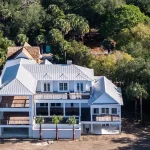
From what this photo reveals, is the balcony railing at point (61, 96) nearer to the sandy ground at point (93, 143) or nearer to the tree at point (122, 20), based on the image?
the sandy ground at point (93, 143)

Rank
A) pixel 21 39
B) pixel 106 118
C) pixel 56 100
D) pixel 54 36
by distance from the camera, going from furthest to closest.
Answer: pixel 21 39, pixel 54 36, pixel 56 100, pixel 106 118

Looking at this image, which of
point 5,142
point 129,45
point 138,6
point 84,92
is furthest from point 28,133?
point 138,6

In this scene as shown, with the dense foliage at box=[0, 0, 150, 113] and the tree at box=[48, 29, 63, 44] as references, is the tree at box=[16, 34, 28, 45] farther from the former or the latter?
the tree at box=[48, 29, 63, 44]

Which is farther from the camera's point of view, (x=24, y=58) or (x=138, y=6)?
(x=138, y=6)

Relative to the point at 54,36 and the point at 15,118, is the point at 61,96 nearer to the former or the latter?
the point at 15,118

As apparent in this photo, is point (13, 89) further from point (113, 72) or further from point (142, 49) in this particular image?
point (142, 49)

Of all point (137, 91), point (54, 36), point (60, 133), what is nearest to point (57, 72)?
point (60, 133)

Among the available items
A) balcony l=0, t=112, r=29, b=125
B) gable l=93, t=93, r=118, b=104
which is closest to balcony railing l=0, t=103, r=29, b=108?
balcony l=0, t=112, r=29, b=125
